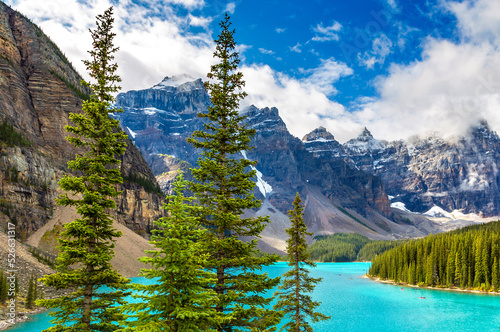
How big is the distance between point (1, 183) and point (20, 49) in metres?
77.5

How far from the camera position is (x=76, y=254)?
1511cm

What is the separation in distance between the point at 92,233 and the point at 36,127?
13475 cm

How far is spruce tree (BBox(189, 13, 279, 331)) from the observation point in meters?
13.9

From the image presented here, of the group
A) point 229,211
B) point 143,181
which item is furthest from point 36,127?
point 229,211

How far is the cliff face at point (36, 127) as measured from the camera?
316 ft

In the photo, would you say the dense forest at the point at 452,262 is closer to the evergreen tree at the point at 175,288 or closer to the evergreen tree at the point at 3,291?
the evergreen tree at the point at 175,288

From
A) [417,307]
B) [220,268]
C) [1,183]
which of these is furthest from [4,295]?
[417,307]

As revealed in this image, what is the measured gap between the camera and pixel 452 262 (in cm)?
10188

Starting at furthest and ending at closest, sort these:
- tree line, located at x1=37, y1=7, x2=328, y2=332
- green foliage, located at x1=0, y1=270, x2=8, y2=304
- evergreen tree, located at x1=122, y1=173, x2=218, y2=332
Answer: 1. green foliage, located at x1=0, y1=270, x2=8, y2=304
2. tree line, located at x1=37, y1=7, x2=328, y2=332
3. evergreen tree, located at x1=122, y1=173, x2=218, y2=332

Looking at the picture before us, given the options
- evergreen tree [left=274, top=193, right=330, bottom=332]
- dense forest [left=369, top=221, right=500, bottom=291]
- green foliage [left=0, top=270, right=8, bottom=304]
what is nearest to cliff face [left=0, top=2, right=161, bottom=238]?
green foliage [left=0, top=270, right=8, bottom=304]

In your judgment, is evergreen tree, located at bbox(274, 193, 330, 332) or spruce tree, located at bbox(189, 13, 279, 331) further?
evergreen tree, located at bbox(274, 193, 330, 332)

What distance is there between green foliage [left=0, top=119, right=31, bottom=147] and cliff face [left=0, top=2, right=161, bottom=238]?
0.55 metres

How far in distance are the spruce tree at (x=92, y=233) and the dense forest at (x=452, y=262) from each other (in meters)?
110

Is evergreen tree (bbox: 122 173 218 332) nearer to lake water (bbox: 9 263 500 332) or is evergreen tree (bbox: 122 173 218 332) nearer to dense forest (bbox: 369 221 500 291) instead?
lake water (bbox: 9 263 500 332)
